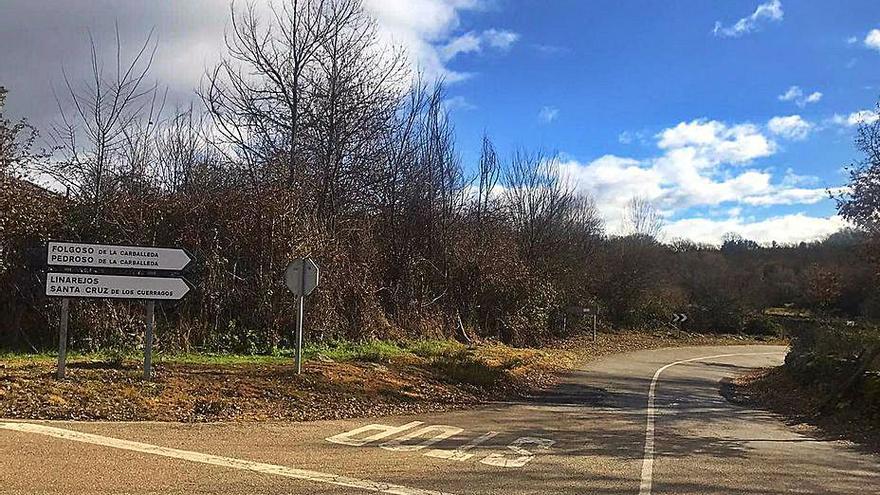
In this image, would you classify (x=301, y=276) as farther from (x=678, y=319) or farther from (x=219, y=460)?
(x=678, y=319)

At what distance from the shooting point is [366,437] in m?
9.71

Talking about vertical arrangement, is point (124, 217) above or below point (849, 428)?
above

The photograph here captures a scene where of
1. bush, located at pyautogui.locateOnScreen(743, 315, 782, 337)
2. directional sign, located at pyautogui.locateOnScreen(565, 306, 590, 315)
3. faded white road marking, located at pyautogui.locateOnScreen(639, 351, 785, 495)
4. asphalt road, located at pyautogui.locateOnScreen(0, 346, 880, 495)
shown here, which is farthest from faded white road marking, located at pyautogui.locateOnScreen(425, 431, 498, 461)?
bush, located at pyautogui.locateOnScreen(743, 315, 782, 337)

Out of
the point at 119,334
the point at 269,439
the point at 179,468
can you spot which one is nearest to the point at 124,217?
the point at 119,334

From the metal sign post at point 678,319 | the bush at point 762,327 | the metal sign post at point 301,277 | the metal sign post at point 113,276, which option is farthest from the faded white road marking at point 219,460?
the bush at point 762,327

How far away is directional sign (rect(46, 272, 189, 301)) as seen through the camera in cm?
Answer: 1149

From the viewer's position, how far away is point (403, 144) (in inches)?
1072

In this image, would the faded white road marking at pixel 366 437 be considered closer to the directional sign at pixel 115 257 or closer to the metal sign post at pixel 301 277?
the metal sign post at pixel 301 277

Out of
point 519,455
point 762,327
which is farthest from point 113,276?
point 762,327

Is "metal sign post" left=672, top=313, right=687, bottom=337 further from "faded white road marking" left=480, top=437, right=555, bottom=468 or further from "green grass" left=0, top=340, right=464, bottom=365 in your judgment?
"faded white road marking" left=480, top=437, right=555, bottom=468

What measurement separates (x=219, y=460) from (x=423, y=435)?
→ 319 centimetres

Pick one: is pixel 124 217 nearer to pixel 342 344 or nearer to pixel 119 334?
pixel 119 334

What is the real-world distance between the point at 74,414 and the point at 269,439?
9.31ft

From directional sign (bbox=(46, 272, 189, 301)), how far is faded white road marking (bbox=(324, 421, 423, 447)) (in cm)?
414
